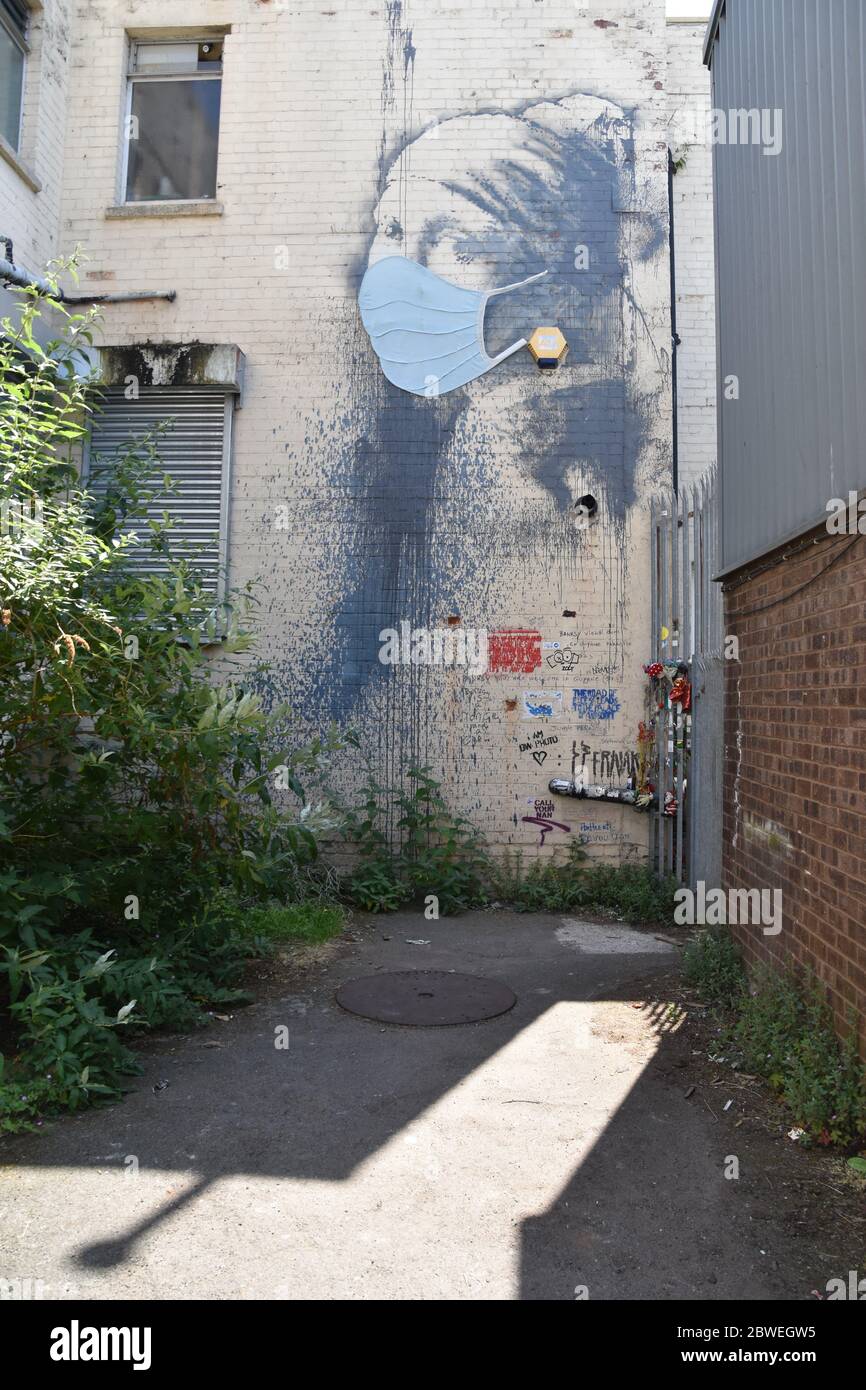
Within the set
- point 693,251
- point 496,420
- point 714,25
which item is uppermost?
point 693,251

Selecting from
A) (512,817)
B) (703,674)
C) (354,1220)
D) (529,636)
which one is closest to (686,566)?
(703,674)

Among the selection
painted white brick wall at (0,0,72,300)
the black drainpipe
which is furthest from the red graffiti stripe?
painted white brick wall at (0,0,72,300)

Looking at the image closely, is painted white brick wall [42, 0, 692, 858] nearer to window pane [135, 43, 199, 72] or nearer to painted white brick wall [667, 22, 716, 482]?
window pane [135, 43, 199, 72]

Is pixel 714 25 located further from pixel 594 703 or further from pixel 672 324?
pixel 594 703

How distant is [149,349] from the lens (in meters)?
8.46

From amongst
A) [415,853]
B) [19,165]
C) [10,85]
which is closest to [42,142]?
[10,85]

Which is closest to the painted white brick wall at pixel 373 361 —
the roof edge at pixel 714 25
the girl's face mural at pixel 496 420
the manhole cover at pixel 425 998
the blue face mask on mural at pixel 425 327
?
the girl's face mural at pixel 496 420

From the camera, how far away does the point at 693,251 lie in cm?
907

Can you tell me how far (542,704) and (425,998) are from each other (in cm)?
324

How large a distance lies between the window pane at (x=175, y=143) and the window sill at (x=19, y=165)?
90 cm

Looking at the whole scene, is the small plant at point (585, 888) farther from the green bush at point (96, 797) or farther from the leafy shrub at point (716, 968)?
the green bush at point (96, 797)

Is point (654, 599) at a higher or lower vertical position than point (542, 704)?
higher

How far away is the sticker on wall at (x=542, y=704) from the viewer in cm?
809

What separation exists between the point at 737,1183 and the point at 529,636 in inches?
205
